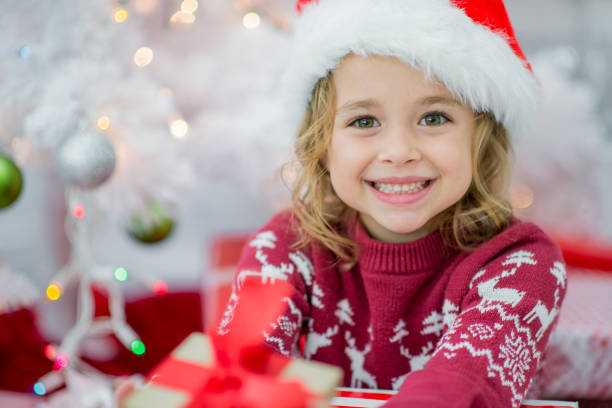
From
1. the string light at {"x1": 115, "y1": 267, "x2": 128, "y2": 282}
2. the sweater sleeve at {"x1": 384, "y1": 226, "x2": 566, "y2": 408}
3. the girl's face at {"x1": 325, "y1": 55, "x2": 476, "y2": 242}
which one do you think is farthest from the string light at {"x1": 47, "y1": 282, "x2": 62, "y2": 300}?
the sweater sleeve at {"x1": 384, "y1": 226, "x2": 566, "y2": 408}

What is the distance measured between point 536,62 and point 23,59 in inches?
46.8

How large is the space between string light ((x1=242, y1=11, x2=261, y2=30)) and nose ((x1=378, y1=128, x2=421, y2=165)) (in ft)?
2.32

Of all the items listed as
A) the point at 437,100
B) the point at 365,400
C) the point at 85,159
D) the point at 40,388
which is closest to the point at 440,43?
the point at 437,100

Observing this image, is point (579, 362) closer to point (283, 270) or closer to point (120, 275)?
point (283, 270)

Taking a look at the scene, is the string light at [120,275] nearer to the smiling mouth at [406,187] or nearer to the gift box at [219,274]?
the gift box at [219,274]

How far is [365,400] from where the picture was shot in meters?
0.68

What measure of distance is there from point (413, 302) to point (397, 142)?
0.89 ft

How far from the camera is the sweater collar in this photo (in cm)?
86

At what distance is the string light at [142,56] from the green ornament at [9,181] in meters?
0.33

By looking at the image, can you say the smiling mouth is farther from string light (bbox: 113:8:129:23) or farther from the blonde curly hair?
string light (bbox: 113:8:129:23)

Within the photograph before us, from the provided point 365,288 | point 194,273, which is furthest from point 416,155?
point 194,273

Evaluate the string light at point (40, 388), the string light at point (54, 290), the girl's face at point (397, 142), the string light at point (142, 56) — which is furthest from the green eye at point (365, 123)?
the string light at point (40, 388)

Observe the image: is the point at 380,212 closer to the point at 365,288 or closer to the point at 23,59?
the point at 365,288

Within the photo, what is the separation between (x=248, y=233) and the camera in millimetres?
1932
